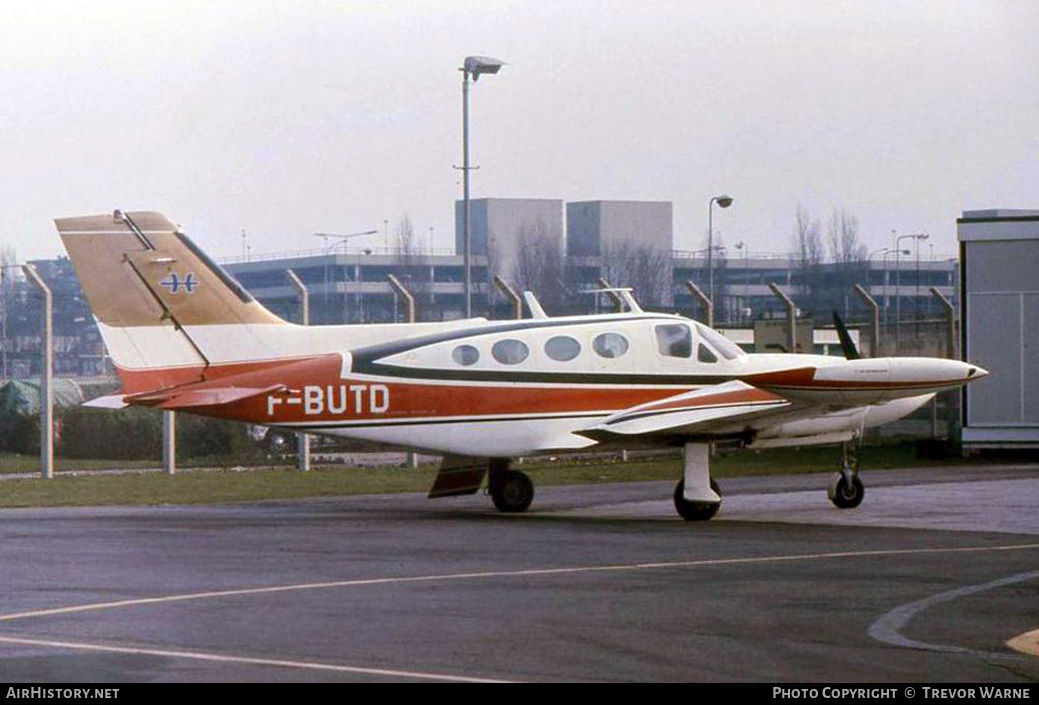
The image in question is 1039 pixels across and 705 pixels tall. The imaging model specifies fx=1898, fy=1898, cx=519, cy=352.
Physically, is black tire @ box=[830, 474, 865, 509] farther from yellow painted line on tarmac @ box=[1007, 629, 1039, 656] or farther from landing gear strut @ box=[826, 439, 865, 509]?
yellow painted line on tarmac @ box=[1007, 629, 1039, 656]

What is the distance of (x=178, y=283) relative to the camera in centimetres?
2447

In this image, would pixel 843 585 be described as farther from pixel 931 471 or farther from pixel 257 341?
pixel 931 471

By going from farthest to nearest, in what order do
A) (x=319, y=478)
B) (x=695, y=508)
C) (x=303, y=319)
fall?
(x=303, y=319) → (x=319, y=478) → (x=695, y=508)

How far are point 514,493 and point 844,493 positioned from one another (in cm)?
427

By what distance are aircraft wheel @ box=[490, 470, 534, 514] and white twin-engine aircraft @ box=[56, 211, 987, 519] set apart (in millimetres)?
→ 24

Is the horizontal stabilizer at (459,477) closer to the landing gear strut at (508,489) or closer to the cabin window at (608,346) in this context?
the landing gear strut at (508,489)

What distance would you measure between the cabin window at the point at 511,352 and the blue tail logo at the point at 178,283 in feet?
13.1

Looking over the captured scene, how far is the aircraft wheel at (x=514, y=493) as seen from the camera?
2448 cm

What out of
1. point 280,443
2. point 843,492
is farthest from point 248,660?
point 280,443

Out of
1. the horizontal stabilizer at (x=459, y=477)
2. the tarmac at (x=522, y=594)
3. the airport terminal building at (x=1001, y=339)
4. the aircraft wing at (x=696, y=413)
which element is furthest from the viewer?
the airport terminal building at (x=1001, y=339)

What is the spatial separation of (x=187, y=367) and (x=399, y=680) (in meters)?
14.3

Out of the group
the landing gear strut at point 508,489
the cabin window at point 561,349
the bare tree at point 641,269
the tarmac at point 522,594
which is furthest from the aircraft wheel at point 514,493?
the bare tree at point 641,269

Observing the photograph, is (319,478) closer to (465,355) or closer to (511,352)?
(465,355)

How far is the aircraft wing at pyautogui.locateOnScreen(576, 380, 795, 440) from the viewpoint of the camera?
75.7 ft
